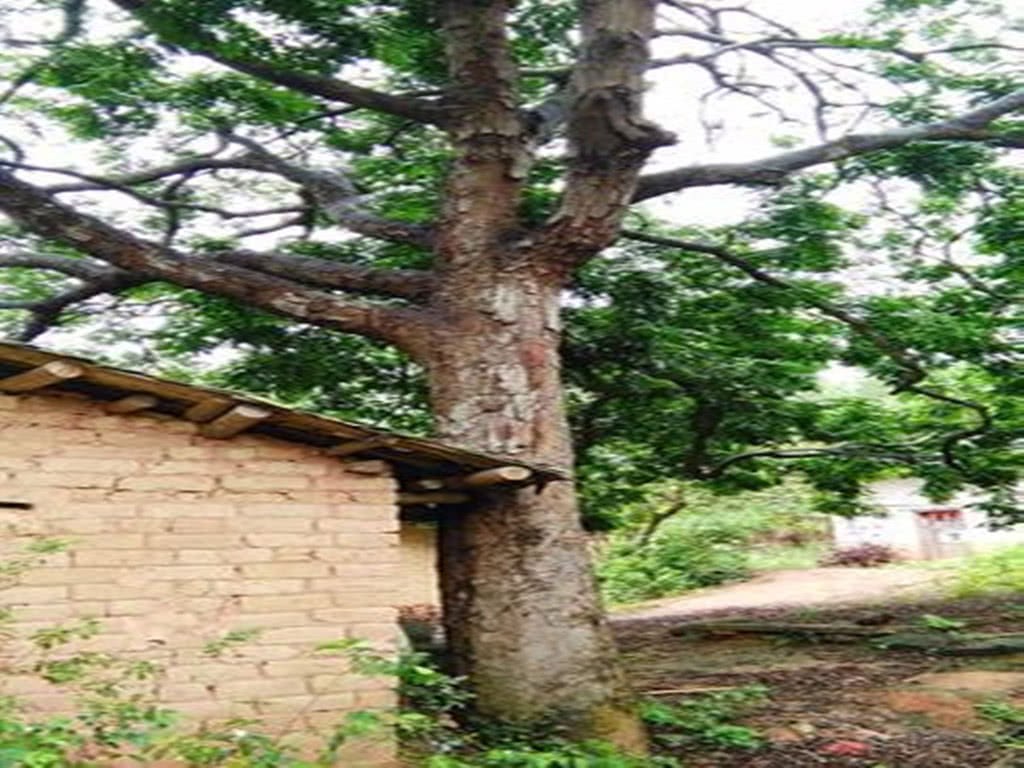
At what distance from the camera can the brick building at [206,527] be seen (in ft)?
18.1

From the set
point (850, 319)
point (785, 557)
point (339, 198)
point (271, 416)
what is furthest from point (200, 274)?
point (785, 557)

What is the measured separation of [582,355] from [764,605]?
26.6 feet

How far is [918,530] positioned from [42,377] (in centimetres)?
2495

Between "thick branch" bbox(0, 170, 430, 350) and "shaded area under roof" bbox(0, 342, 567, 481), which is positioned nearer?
"shaded area under roof" bbox(0, 342, 567, 481)

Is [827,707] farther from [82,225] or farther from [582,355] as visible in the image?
[82,225]

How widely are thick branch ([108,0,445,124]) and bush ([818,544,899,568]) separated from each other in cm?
1953

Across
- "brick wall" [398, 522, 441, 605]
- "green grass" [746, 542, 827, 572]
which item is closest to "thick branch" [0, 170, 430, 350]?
"brick wall" [398, 522, 441, 605]

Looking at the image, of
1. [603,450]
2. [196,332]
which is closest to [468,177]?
[196,332]

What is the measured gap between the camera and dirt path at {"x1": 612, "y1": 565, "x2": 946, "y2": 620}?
16.8 metres

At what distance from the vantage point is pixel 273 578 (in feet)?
20.0

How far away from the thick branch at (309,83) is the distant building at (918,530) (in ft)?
60.8

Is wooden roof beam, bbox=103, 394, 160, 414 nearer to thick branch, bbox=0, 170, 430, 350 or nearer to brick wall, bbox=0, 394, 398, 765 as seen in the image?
brick wall, bbox=0, 394, 398, 765

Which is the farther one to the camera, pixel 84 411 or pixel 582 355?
pixel 582 355

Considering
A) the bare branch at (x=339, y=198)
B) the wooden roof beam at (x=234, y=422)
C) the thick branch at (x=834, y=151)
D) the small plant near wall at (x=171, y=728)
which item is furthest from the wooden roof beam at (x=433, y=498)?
the thick branch at (x=834, y=151)
